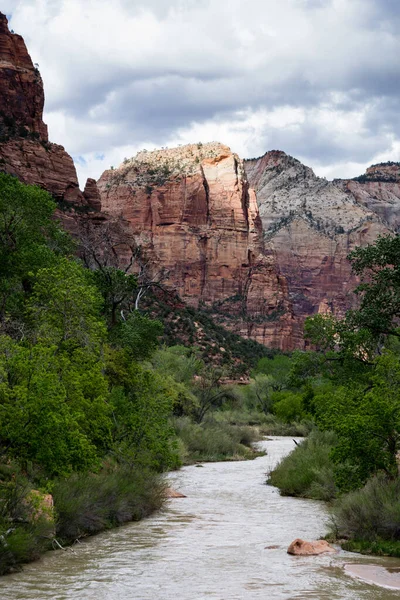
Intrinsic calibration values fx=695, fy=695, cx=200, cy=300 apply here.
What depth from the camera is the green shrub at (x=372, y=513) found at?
14039 mm

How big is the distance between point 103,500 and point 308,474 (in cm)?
889

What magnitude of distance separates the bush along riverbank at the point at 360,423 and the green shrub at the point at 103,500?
501 centimetres

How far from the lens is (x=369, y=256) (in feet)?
72.1

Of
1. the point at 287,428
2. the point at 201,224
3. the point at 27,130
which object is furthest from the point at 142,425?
the point at 201,224

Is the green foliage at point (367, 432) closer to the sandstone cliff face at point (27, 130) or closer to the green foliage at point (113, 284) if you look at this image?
the green foliage at point (113, 284)

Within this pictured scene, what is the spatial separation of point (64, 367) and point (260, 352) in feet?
316

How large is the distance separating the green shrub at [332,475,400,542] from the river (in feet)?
3.21

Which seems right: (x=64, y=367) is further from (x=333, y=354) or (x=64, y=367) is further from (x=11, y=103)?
(x=11, y=103)

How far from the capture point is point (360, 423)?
1496 centimetres

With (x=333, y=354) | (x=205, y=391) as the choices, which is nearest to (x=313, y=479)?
(x=333, y=354)

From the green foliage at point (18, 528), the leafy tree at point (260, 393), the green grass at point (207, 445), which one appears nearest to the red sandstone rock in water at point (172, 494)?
the green foliage at point (18, 528)

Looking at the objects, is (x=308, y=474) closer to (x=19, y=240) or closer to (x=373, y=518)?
Answer: (x=373, y=518)

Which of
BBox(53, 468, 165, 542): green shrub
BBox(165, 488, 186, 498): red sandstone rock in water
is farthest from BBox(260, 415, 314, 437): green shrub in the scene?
BBox(53, 468, 165, 542): green shrub

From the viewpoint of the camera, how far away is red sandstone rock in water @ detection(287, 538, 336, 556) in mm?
13383
